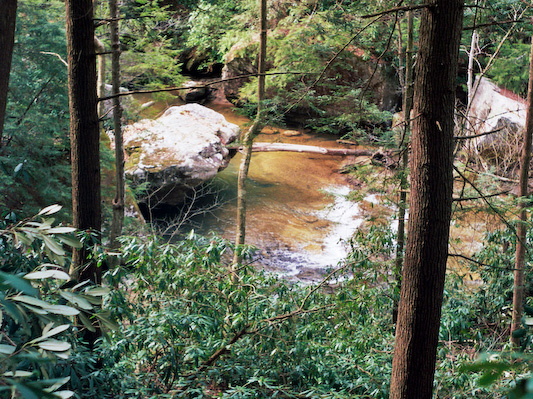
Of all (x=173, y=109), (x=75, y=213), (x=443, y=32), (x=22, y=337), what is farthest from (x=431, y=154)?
(x=173, y=109)

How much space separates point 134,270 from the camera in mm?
4418

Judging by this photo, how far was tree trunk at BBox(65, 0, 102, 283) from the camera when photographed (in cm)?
398

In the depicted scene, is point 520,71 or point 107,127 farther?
point 520,71

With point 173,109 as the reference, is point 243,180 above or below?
below

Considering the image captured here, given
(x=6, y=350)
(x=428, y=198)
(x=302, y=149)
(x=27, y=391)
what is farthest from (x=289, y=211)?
(x=27, y=391)

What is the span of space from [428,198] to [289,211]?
9.32 meters

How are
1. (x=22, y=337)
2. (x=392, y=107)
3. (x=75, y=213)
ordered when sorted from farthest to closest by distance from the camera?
(x=392, y=107) < (x=75, y=213) < (x=22, y=337)

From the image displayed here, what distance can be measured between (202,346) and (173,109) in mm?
10943

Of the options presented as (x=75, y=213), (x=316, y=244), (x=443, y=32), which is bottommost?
(x=316, y=244)

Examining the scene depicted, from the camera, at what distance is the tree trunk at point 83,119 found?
13.1 ft

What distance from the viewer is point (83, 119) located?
4074mm

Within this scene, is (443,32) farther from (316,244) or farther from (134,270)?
(316,244)

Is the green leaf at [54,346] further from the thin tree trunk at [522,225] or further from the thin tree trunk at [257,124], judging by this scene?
the thin tree trunk at [257,124]

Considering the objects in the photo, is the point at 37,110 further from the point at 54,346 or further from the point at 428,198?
the point at 54,346
